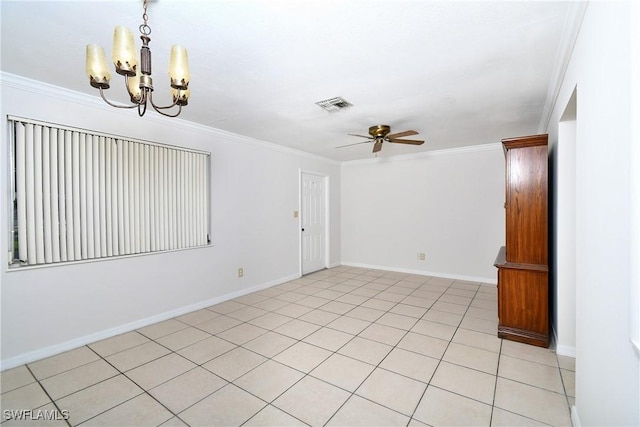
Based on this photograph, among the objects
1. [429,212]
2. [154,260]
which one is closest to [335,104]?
[154,260]

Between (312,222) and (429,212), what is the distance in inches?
90.0

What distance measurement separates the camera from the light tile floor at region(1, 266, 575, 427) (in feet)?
5.76

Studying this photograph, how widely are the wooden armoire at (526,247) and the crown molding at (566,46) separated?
44cm

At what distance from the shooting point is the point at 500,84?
2.46 metres

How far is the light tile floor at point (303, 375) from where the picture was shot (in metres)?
1.76

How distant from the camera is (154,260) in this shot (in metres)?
3.18

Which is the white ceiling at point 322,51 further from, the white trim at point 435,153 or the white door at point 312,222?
the white door at point 312,222

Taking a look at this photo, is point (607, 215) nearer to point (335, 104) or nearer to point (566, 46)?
point (566, 46)

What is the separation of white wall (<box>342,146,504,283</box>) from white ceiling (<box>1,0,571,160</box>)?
1.82 metres

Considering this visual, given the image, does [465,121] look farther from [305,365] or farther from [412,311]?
[305,365]

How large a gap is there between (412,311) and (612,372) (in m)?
2.46

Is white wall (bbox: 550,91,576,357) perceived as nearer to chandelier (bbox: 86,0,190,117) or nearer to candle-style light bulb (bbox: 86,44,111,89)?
chandelier (bbox: 86,0,190,117)

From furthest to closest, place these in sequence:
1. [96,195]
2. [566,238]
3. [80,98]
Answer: [96,195]
[80,98]
[566,238]

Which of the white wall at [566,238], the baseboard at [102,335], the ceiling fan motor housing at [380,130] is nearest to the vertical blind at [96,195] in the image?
the baseboard at [102,335]
